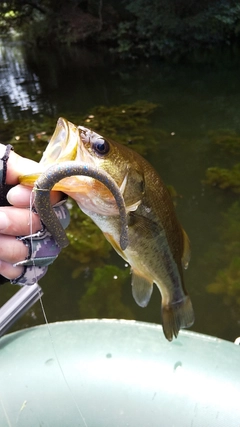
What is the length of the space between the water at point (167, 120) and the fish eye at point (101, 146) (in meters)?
2.88

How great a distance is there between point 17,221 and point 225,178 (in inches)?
198

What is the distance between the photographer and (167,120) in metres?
8.85

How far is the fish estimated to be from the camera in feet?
3.73

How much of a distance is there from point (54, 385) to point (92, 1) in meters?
22.9

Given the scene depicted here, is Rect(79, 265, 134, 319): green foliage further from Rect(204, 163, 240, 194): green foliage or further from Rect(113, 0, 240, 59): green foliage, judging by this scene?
Rect(113, 0, 240, 59): green foliage

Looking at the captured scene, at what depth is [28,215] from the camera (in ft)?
3.63

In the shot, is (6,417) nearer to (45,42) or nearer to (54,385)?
(54,385)

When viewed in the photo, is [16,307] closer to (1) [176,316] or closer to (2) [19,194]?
(1) [176,316]

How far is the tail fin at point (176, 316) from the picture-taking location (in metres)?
1.59

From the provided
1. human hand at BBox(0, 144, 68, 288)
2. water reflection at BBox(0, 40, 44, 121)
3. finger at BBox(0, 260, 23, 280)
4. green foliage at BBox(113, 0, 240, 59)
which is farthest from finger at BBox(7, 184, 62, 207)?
green foliage at BBox(113, 0, 240, 59)

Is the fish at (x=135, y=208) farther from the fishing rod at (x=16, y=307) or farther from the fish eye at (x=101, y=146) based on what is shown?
the fishing rod at (x=16, y=307)

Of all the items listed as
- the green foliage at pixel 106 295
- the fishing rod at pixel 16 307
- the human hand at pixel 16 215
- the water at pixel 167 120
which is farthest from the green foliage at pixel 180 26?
the human hand at pixel 16 215

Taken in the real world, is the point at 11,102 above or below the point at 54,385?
below

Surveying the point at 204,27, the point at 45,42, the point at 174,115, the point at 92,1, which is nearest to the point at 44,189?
the point at 174,115
